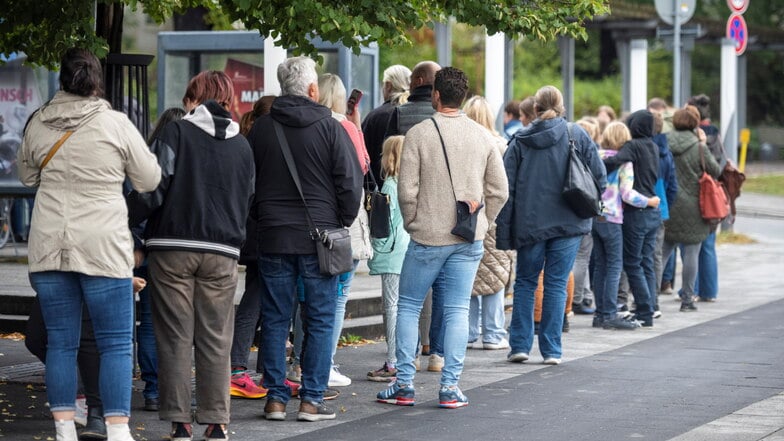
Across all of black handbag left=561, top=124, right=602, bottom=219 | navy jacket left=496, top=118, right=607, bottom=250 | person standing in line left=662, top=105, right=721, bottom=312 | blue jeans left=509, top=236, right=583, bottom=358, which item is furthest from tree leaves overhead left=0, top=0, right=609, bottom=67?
person standing in line left=662, top=105, right=721, bottom=312

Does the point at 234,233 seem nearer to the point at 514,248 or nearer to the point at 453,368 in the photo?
the point at 453,368

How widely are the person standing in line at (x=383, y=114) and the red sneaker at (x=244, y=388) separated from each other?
5.62 feet

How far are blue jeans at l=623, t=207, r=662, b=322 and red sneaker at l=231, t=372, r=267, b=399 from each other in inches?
177

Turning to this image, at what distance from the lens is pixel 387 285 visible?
29.0 feet

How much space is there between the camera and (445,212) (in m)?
7.82

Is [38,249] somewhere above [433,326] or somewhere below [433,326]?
above

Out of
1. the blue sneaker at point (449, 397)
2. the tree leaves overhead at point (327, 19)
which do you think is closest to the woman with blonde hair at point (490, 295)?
the tree leaves overhead at point (327, 19)

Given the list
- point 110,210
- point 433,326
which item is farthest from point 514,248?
point 110,210

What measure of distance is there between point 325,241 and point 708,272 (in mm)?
7212

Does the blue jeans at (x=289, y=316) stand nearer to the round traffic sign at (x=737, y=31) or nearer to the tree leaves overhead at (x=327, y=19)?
the tree leaves overhead at (x=327, y=19)

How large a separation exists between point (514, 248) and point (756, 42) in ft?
97.5

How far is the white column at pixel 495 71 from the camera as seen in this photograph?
15773 mm

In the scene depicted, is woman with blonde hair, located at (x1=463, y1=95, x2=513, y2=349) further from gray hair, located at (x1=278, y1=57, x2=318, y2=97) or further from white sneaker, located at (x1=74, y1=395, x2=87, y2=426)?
white sneaker, located at (x1=74, y1=395, x2=87, y2=426)

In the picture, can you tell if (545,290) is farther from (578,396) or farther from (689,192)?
(689,192)
